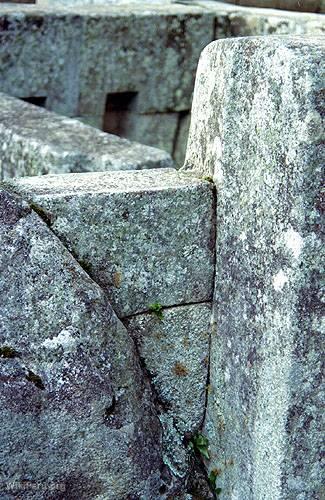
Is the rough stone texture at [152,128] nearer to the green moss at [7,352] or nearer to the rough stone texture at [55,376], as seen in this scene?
the rough stone texture at [55,376]

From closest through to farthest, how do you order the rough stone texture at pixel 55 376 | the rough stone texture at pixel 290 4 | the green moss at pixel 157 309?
the rough stone texture at pixel 55 376
the green moss at pixel 157 309
the rough stone texture at pixel 290 4

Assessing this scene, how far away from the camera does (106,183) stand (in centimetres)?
264

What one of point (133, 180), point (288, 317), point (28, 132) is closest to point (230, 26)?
point (28, 132)

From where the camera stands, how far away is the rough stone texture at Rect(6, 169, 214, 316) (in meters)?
2.54

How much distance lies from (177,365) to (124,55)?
321 centimetres

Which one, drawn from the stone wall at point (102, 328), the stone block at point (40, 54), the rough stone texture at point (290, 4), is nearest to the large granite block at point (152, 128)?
the stone block at point (40, 54)

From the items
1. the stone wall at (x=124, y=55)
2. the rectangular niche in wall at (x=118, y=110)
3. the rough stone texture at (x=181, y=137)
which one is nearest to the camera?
the stone wall at (x=124, y=55)

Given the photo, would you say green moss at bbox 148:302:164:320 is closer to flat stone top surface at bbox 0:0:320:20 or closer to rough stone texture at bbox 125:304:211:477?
rough stone texture at bbox 125:304:211:477

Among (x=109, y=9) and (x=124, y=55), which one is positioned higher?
(x=109, y=9)

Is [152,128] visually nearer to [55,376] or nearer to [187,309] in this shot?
[187,309]

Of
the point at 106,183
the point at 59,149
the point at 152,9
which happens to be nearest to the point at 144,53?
the point at 152,9

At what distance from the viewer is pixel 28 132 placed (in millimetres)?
3725

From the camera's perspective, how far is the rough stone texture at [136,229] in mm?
2535

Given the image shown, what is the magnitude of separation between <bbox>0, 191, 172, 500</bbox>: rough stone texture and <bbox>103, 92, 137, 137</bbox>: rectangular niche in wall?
3483 mm
